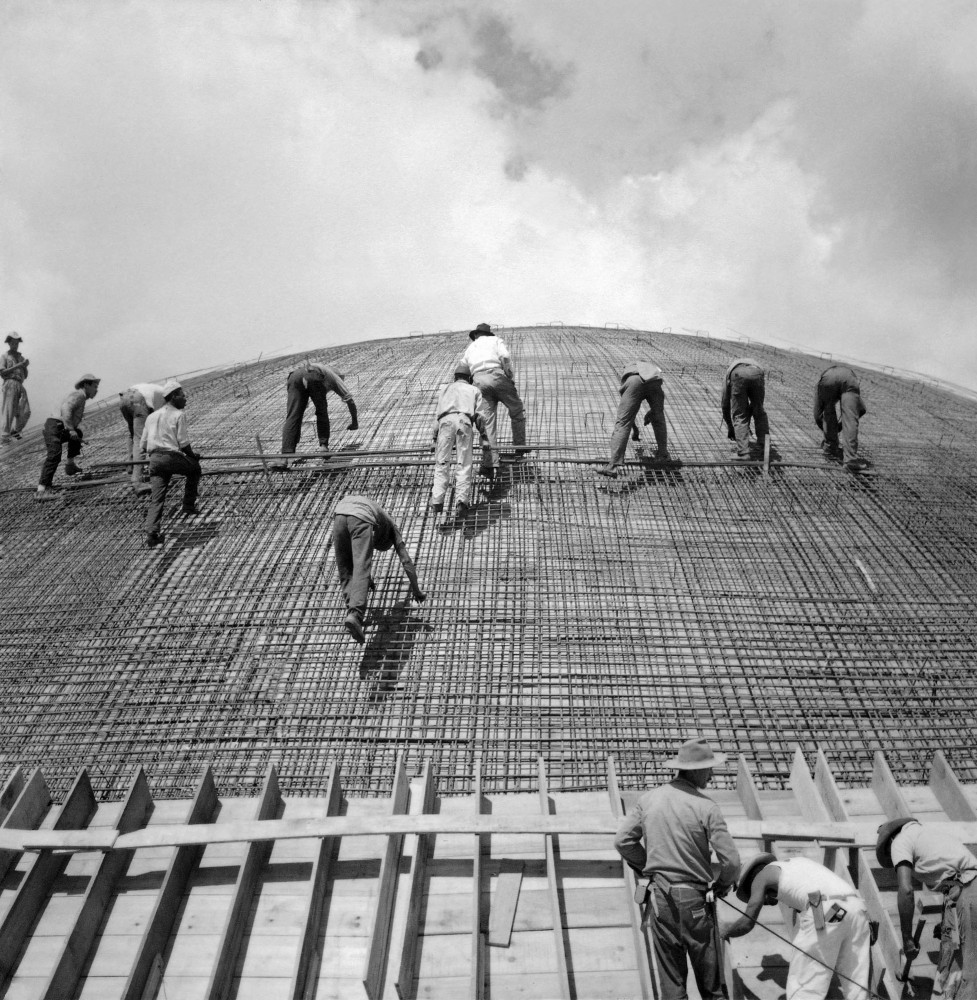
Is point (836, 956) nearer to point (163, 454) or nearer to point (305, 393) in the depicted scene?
point (163, 454)

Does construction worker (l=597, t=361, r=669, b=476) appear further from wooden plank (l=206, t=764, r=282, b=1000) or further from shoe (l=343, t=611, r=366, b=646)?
wooden plank (l=206, t=764, r=282, b=1000)

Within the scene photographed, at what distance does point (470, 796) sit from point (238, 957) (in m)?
1.88

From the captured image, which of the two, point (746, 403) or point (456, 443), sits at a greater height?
point (746, 403)

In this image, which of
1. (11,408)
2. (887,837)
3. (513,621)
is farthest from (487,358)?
(11,408)

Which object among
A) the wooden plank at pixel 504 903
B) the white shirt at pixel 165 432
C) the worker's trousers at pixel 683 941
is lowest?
the worker's trousers at pixel 683 941

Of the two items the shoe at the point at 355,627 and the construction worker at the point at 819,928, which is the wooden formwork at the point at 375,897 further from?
the shoe at the point at 355,627

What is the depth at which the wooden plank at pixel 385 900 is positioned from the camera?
426 cm

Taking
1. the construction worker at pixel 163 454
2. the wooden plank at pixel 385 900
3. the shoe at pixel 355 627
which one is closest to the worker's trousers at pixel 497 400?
the shoe at pixel 355 627

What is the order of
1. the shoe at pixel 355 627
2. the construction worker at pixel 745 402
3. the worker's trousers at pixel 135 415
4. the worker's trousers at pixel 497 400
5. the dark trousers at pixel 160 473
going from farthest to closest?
the worker's trousers at pixel 135 415 → the construction worker at pixel 745 402 → the worker's trousers at pixel 497 400 → the dark trousers at pixel 160 473 → the shoe at pixel 355 627

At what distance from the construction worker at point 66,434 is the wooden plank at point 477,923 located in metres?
8.25

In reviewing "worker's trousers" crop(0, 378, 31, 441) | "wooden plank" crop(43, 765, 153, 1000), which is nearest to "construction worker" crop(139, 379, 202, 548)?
"wooden plank" crop(43, 765, 153, 1000)

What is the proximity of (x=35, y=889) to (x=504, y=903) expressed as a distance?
3.14 m

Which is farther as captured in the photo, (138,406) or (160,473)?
(138,406)

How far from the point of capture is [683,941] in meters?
3.91
